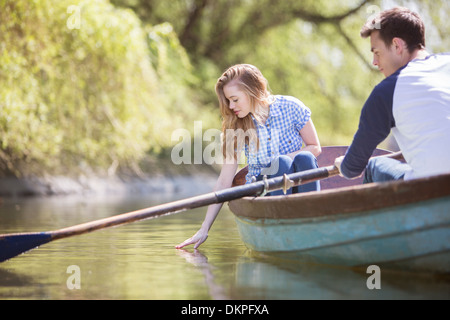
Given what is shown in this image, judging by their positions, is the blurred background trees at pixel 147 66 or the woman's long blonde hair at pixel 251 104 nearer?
the woman's long blonde hair at pixel 251 104

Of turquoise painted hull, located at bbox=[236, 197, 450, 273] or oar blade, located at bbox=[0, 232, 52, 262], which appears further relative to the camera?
oar blade, located at bbox=[0, 232, 52, 262]

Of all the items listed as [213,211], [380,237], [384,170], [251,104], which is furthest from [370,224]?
[213,211]

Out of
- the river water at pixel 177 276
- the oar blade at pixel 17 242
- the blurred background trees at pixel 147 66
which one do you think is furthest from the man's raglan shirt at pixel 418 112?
the blurred background trees at pixel 147 66

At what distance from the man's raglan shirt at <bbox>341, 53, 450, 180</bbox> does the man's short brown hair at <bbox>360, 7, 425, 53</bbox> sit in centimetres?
13

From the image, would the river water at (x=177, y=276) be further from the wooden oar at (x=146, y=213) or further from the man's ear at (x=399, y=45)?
the man's ear at (x=399, y=45)

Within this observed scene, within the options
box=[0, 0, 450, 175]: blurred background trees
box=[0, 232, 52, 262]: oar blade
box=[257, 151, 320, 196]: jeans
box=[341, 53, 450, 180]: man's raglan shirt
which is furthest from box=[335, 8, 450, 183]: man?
box=[0, 0, 450, 175]: blurred background trees

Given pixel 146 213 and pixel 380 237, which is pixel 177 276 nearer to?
pixel 146 213

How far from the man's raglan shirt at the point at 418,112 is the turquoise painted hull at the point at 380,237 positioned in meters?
0.19

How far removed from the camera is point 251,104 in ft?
12.9

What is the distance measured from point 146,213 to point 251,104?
937 millimetres

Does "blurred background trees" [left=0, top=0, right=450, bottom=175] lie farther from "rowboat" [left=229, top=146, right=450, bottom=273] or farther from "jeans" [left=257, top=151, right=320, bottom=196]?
"rowboat" [left=229, top=146, right=450, bottom=273]

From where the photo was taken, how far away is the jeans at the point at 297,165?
3643mm

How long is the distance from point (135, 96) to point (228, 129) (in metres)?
5.25

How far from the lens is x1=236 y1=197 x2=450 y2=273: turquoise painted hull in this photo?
2689 mm
